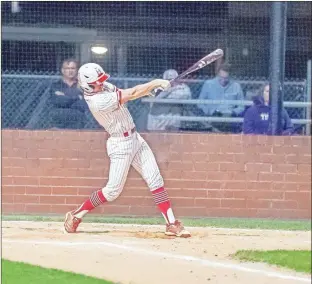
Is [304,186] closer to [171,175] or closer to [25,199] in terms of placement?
[171,175]

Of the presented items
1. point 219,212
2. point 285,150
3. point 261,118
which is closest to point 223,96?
point 261,118

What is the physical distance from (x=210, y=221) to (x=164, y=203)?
0.58 meters

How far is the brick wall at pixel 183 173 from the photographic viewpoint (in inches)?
315

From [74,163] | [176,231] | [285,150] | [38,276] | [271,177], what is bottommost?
[38,276]

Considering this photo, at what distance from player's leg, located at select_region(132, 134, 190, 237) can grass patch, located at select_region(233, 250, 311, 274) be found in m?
0.74

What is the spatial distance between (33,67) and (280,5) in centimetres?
213

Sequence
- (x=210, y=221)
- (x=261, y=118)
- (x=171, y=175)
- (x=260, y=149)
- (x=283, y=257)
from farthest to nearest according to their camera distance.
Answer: (x=261, y=118) → (x=260, y=149) → (x=171, y=175) → (x=210, y=221) → (x=283, y=257)

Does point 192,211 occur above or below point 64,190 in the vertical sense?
below

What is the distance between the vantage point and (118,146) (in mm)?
7254

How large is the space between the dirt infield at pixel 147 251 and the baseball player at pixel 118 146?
0.13 metres

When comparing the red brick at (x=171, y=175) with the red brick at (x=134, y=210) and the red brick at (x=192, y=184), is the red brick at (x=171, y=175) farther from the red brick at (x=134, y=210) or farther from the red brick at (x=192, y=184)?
the red brick at (x=134, y=210)

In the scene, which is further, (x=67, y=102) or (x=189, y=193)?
(x=67, y=102)

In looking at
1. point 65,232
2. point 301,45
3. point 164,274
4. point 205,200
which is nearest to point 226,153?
point 205,200

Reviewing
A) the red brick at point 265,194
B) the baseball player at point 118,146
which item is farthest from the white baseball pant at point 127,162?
the red brick at point 265,194
